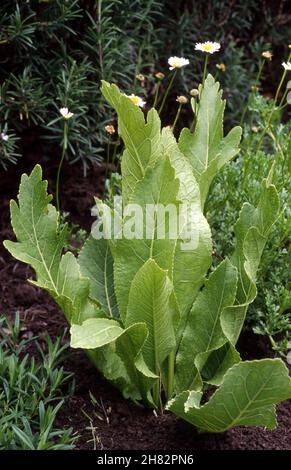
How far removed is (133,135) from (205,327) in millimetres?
650

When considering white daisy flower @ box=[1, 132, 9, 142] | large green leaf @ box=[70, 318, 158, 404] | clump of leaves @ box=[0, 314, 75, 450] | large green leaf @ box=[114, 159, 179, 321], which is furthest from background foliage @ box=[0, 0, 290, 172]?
large green leaf @ box=[70, 318, 158, 404]

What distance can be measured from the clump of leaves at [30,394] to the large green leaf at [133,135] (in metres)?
0.65

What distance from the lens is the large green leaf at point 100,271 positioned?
2.57 metres

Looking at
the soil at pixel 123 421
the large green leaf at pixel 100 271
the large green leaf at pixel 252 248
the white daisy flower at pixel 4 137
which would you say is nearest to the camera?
the large green leaf at pixel 252 248

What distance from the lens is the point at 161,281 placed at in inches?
85.0

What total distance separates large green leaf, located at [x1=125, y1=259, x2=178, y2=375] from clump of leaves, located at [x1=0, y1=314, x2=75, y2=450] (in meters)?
0.35

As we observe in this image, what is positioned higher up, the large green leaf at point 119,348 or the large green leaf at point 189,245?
the large green leaf at point 189,245

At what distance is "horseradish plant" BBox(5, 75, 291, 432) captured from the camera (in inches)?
85.7

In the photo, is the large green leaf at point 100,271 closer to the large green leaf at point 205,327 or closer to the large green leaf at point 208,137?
the large green leaf at point 205,327

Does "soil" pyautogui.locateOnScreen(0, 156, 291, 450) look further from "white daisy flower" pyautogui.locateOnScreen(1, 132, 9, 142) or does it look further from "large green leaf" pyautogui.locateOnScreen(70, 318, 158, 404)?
"white daisy flower" pyautogui.locateOnScreen(1, 132, 9, 142)

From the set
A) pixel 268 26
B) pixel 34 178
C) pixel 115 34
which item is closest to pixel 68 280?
pixel 34 178

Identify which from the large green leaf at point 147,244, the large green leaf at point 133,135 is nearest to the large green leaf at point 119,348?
the large green leaf at point 147,244

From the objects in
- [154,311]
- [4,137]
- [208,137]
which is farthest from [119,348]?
[4,137]
